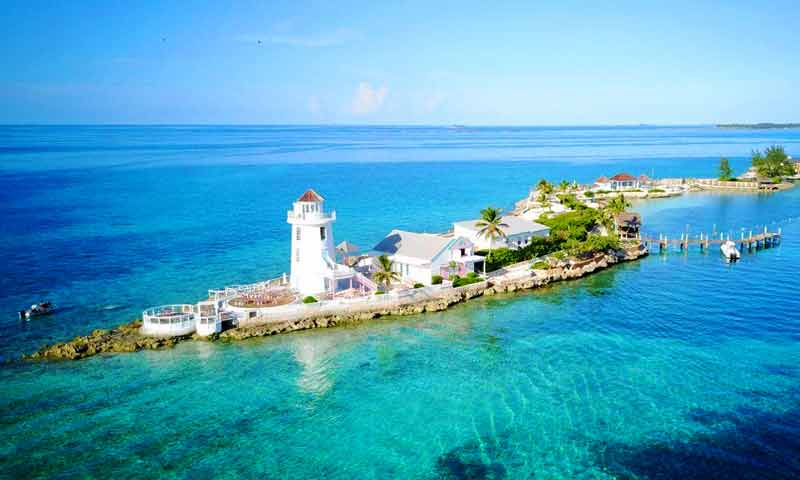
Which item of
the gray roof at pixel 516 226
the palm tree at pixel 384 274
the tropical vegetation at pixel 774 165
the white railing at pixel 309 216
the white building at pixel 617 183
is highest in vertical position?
the tropical vegetation at pixel 774 165

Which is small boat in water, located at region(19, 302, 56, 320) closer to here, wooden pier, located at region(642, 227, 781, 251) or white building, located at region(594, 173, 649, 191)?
wooden pier, located at region(642, 227, 781, 251)

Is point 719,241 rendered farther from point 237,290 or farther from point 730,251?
point 237,290

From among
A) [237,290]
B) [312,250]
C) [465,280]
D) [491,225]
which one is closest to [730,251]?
Answer: [491,225]

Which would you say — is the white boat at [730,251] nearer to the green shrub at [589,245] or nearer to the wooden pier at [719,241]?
the wooden pier at [719,241]

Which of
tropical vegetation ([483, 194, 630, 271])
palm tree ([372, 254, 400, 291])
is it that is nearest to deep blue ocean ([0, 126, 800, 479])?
tropical vegetation ([483, 194, 630, 271])

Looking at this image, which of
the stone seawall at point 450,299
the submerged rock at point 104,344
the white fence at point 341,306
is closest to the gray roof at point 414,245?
the white fence at point 341,306

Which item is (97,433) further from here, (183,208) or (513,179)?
→ (513,179)

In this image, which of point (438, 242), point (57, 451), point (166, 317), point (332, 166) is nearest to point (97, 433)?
point (57, 451)
